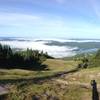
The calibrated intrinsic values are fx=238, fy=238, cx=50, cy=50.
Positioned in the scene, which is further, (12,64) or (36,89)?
(12,64)

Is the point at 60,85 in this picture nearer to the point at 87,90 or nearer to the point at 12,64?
the point at 87,90

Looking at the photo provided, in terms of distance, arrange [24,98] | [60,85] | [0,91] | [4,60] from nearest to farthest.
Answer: [24,98] → [0,91] → [60,85] → [4,60]

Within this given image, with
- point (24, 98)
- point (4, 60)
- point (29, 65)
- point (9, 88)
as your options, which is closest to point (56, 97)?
point (24, 98)

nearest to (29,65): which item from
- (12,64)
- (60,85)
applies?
(12,64)

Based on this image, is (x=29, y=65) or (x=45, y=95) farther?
(x=29, y=65)

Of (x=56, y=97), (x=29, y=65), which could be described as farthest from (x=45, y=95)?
(x=29, y=65)

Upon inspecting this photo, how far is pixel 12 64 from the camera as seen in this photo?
Answer: 111 m

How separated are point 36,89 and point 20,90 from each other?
7.95ft

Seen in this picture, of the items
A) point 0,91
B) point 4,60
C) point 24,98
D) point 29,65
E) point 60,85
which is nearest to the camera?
point 24,98

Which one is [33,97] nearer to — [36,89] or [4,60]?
[36,89]

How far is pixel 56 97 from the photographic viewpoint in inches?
1299

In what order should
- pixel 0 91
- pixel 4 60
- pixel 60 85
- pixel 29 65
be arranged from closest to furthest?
pixel 0 91 < pixel 60 85 < pixel 4 60 < pixel 29 65

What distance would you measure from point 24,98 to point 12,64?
80.4m

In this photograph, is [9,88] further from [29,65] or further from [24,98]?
[29,65]
